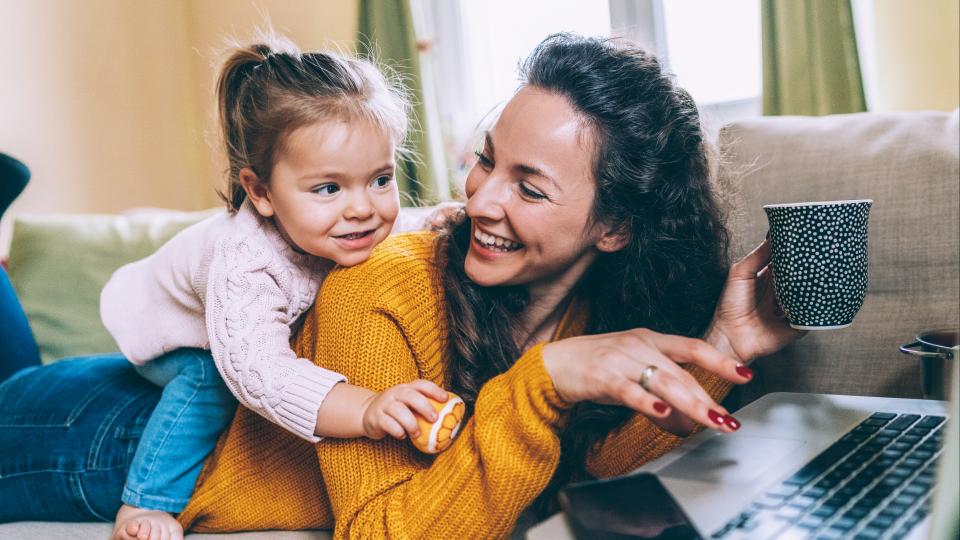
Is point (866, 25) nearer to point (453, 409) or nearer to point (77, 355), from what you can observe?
point (453, 409)

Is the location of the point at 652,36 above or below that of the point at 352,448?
above

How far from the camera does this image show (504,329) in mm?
1273

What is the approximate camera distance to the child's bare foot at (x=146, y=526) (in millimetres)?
1356

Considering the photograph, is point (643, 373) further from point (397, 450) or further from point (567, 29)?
point (567, 29)

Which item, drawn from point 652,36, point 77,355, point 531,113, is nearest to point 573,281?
point 531,113

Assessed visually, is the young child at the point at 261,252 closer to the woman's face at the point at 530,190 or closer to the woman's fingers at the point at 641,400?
the woman's face at the point at 530,190

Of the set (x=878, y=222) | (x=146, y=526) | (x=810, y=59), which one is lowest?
(x=146, y=526)

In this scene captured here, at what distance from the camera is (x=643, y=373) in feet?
2.85

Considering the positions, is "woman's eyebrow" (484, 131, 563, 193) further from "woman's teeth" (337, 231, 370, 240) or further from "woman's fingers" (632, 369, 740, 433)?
"woman's fingers" (632, 369, 740, 433)

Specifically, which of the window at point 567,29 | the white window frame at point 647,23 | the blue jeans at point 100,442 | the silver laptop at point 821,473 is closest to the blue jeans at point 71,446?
the blue jeans at point 100,442

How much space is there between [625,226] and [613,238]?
0.08 feet

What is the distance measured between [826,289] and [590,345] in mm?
267

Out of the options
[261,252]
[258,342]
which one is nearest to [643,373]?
[258,342]

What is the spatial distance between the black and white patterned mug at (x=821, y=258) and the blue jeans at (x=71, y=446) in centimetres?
112
